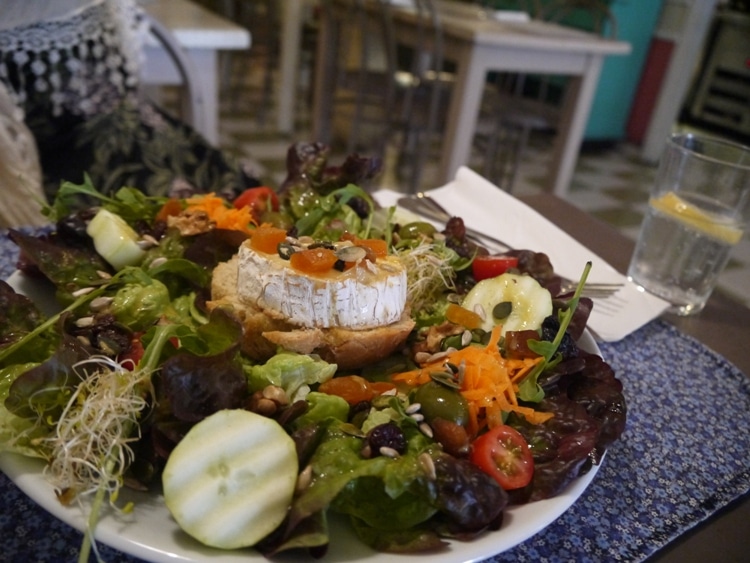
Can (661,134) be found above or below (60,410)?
below

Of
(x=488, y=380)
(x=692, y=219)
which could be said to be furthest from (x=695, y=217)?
(x=488, y=380)

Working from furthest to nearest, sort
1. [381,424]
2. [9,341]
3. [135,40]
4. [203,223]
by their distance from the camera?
[135,40], [203,223], [9,341], [381,424]

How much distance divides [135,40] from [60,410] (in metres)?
2.40

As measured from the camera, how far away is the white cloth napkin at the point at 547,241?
62.1 inches

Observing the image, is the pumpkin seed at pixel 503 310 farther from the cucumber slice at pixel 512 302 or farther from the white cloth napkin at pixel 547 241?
the white cloth napkin at pixel 547 241

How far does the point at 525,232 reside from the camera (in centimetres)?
189

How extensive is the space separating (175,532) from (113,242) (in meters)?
0.79

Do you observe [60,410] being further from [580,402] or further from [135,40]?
[135,40]

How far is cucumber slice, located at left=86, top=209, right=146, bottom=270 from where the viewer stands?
4.46 ft

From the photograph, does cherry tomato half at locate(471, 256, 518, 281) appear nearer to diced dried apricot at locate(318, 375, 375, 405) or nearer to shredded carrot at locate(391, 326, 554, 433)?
shredded carrot at locate(391, 326, 554, 433)

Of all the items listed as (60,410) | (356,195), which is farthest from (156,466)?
(356,195)

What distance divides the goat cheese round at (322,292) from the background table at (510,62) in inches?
128

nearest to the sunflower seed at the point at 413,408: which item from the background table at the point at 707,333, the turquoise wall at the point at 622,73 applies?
the background table at the point at 707,333

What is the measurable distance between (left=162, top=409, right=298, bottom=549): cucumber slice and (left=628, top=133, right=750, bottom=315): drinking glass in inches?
53.5
